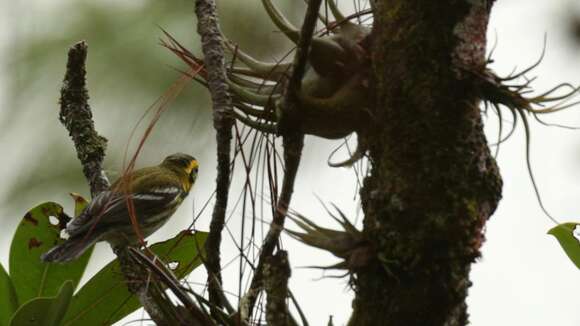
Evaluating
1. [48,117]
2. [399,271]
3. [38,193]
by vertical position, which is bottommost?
[399,271]

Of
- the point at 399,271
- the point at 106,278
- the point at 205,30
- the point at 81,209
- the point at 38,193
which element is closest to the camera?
the point at 399,271

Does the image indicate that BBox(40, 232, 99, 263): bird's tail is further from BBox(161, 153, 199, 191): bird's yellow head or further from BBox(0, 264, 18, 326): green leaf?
BBox(161, 153, 199, 191): bird's yellow head

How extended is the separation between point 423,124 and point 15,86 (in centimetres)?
199

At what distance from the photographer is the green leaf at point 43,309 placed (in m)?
1.97

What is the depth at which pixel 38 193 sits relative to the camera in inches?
116

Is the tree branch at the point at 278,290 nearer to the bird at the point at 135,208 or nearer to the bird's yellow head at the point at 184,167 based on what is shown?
the bird at the point at 135,208

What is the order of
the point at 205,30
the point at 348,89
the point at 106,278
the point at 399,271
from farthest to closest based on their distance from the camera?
1. the point at 106,278
2. the point at 205,30
3. the point at 348,89
4. the point at 399,271

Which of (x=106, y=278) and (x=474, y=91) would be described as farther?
(x=106, y=278)

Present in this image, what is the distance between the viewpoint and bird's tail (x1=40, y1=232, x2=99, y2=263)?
7.67 ft

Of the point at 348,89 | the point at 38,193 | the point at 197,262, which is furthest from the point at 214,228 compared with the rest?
the point at 38,193

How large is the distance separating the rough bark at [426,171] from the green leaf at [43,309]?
823mm

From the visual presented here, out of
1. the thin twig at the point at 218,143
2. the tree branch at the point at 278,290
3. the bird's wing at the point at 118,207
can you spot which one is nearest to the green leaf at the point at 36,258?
the bird's wing at the point at 118,207

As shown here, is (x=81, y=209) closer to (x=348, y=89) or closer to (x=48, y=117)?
(x=48, y=117)

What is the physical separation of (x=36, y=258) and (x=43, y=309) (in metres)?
0.39
